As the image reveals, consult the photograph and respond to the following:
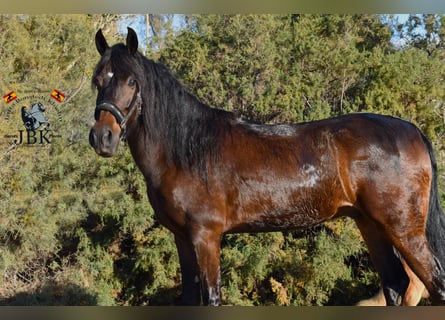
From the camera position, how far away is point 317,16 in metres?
7.46

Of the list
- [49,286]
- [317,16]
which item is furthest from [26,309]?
[317,16]

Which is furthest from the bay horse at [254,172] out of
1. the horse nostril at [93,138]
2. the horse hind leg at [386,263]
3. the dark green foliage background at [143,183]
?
the dark green foliage background at [143,183]

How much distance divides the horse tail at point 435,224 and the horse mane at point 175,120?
1.40 meters

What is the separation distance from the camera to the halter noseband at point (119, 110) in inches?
120

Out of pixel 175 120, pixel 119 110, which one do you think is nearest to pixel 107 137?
pixel 119 110

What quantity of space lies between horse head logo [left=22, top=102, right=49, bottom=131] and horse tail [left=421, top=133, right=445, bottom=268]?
5.11 metres

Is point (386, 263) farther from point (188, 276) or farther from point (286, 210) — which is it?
point (188, 276)

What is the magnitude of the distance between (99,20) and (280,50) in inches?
119

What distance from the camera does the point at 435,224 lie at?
132 inches

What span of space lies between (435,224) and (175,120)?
182 cm

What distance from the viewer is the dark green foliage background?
666cm

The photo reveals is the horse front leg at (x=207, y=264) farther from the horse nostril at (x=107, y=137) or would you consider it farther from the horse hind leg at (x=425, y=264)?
the horse hind leg at (x=425, y=264)

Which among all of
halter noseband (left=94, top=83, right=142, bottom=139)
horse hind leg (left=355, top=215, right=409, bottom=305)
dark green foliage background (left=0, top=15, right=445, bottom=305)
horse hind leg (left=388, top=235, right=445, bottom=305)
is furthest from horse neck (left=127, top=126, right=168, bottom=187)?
dark green foliage background (left=0, top=15, right=445, bottom=305)

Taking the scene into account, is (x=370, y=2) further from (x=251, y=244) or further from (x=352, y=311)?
(x=251, y=244)
